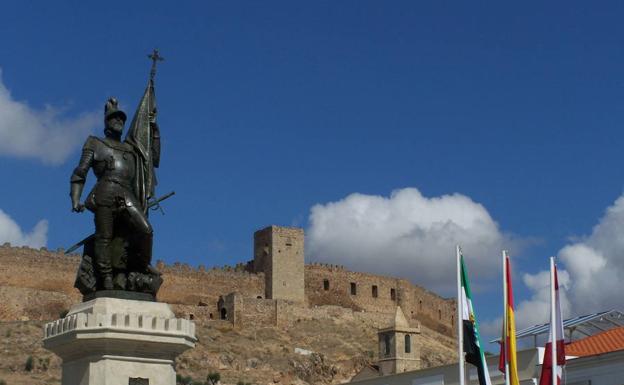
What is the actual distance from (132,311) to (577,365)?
72.1 feet

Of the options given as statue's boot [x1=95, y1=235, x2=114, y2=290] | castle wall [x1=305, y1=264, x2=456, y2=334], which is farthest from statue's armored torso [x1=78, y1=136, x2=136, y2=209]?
castle wall [x1=305, y1=264, x2=456, y2=334]

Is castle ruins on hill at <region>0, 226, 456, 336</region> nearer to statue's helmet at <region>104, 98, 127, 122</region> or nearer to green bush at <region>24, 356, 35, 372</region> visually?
green bush at <region>24, 356, 35, 372</region>

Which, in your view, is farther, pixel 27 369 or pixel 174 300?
pixel 174 300

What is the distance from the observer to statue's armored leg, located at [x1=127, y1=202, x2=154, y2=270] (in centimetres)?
951

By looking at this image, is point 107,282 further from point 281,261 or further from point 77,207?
point 281,261

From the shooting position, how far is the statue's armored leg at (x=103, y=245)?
31.1ft

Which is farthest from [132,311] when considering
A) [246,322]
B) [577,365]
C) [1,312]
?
[246,322]

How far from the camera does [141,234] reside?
9.55 meters

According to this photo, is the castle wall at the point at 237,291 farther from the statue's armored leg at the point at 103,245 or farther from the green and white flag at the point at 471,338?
the statue's armored leg at the point at 103,245

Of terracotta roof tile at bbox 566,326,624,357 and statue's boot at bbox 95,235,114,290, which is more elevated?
terracotta roof tile at bbox 566,326,624,357

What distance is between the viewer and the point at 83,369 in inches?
365

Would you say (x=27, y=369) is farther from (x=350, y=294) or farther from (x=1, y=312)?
(x=350, y=294)

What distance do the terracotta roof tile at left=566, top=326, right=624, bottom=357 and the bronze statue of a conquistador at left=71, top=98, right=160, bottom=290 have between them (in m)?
22.7

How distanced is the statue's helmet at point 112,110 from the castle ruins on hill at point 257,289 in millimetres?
62059
